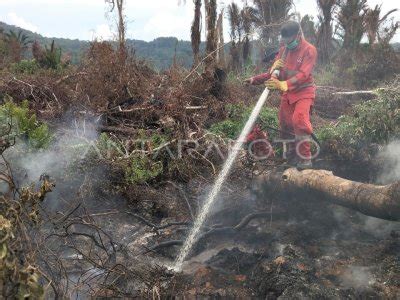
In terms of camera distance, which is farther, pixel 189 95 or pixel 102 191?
pixel 189 95

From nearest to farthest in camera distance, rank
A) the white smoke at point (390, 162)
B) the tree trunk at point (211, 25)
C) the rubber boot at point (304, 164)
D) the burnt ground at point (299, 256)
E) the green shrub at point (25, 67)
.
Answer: the burnt ground at point (299, 256), the rubber boot at point (304, 164), the white smoke at point (390, 162), the tree trunk at point (211, 25), the green shrub at point (25, 67)

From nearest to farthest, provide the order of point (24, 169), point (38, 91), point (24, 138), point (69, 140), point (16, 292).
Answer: point (16, 292)
point (24, 169)
point (24, 138)
point (69, 140)
point (38, 91)

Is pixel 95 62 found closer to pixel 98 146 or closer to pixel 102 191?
pixel 98 146

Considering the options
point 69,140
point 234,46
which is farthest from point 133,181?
point 234,46

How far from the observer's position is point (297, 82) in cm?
521

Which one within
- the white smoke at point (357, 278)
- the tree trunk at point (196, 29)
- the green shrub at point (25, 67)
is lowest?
the white smoke at point (357, 278)

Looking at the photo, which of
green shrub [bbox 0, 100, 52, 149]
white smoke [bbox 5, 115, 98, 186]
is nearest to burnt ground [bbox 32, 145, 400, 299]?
white smoke [bbox 5, 115, 98, 186]

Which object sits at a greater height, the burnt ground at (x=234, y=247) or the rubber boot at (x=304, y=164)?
the rubber boot at (x=304, y=164)

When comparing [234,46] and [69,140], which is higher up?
[234,46]

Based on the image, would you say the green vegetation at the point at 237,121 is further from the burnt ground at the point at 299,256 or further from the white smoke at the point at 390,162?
the burnt ground at the point at 299,256

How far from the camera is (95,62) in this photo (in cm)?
755

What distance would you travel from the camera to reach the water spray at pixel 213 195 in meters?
4.30

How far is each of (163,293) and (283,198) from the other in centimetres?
246

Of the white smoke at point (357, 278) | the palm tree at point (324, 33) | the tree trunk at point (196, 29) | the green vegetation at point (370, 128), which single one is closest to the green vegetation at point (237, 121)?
the green vegetation at point (370, 128)
